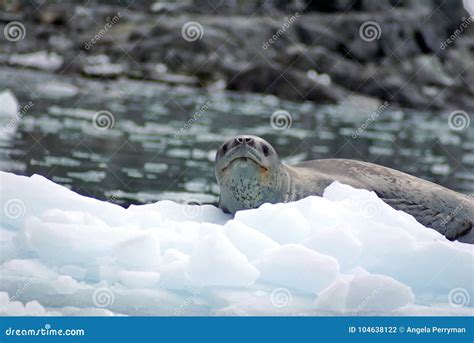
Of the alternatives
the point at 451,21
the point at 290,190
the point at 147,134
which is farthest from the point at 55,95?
the point at 451,21

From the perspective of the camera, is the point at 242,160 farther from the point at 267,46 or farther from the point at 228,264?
the point at 267,46

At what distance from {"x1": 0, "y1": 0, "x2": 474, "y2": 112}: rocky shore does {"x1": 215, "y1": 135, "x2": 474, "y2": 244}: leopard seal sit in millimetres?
16599

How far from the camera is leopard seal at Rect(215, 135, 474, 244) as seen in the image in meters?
6.02

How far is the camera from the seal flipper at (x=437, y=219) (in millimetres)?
6711

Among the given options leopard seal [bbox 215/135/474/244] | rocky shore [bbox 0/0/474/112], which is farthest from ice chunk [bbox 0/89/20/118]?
rocky shore [bbox 0/0/474/112]

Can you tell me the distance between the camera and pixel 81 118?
14.7 metres

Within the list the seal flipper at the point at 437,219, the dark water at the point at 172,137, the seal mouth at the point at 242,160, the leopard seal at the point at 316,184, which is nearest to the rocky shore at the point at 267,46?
the dark water at the point at 172,137

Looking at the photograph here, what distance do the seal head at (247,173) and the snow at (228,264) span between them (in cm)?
67

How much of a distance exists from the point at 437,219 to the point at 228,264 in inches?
98.0

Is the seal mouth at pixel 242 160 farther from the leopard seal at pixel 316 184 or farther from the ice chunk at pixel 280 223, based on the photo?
the ice chunk at pixel 280 223

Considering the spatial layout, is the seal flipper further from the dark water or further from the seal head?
the dark water

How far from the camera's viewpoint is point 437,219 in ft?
22.2

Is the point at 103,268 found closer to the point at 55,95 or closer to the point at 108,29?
the point at 55,95

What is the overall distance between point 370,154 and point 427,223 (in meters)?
6.34
